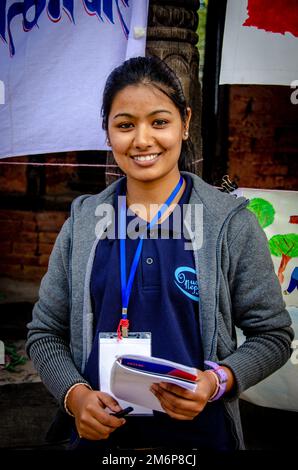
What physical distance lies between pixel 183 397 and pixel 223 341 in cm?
26

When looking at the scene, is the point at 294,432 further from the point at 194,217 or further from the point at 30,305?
the point at 30,305

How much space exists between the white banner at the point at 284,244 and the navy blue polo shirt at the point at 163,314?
1.27 metres

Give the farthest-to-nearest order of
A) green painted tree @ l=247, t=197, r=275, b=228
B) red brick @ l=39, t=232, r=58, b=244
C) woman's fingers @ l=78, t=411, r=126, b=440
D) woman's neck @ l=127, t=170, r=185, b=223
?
1. red brick @ l=39, t=232, r=58, b=244
2. green painted tree @ l=247, t=197, r=275, b=228
3. woman's neck @ l=127, t=170, r=185, b=223
4. woman's fingers @ l=78, t=411, r=126, b=440

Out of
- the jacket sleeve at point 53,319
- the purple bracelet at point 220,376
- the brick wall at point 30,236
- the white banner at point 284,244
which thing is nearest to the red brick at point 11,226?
the brick wall at point 30,236

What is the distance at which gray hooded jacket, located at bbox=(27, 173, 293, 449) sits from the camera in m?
1.62

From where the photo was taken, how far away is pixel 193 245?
165 cm

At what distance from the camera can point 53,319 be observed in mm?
1739

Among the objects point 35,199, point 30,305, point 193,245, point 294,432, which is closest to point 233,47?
point 193,245

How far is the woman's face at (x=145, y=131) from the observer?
168 centimetres

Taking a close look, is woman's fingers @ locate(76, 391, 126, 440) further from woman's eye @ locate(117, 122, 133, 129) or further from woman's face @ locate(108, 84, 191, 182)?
woman's eye @ locate(117, 122, 133, 129)

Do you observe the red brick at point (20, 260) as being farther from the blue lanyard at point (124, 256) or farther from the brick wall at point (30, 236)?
the blue lanyard at point (124, 256)

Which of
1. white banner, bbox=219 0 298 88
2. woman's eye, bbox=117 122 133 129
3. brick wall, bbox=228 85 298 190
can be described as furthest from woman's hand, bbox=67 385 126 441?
brick wall, bbox=228 85 298 190

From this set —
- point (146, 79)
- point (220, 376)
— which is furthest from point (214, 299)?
point (146, 79)

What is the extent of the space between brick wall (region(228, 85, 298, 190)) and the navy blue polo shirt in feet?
8.25
